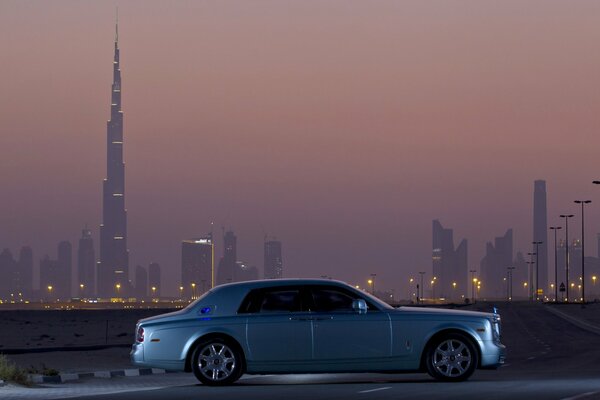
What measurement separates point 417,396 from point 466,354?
325 cm

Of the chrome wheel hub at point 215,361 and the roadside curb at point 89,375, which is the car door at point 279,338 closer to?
the chrome wheel hub at point 215,361

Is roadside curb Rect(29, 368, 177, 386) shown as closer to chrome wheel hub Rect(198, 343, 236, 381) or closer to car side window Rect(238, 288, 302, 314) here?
chrome wheel hub Rect(198, 343, 236, 381)

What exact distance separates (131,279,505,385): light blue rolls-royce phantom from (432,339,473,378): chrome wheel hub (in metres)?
0.02

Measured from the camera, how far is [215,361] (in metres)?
20.4

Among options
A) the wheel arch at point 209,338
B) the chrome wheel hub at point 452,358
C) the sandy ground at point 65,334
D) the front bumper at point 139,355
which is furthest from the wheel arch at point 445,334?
the sandy ground at point 65,334

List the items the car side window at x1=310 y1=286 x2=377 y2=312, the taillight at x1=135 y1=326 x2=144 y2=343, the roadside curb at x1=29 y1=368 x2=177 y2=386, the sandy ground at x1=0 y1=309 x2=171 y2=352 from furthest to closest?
the sandy ground at x1=0 y1=309 x2=171 y2=352, the roadside curb at x1=29 y1=368 x2=177 y2=386, the taillight at x1=135 y1=326 x2=144 y2=343, the car side window at x1=310 y1=286 x2=377 y2=312

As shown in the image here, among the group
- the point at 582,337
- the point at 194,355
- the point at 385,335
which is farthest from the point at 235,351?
the point at 582,337

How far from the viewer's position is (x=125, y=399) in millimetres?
17766

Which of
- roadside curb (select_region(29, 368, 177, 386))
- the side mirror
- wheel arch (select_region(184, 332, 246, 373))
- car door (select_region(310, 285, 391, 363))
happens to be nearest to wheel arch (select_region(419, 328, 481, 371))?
car door (select_region(310, 285, 391, 363))

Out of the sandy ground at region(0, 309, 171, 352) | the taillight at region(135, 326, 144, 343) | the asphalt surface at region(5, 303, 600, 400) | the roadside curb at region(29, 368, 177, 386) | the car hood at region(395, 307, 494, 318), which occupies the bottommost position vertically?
the sandy ground at region(0, 309, 171, 352)

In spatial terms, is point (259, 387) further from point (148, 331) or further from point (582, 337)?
point (582, 337)

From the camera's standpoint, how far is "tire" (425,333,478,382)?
20.4 meters

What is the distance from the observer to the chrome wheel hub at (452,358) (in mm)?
20406

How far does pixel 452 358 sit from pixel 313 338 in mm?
2259
